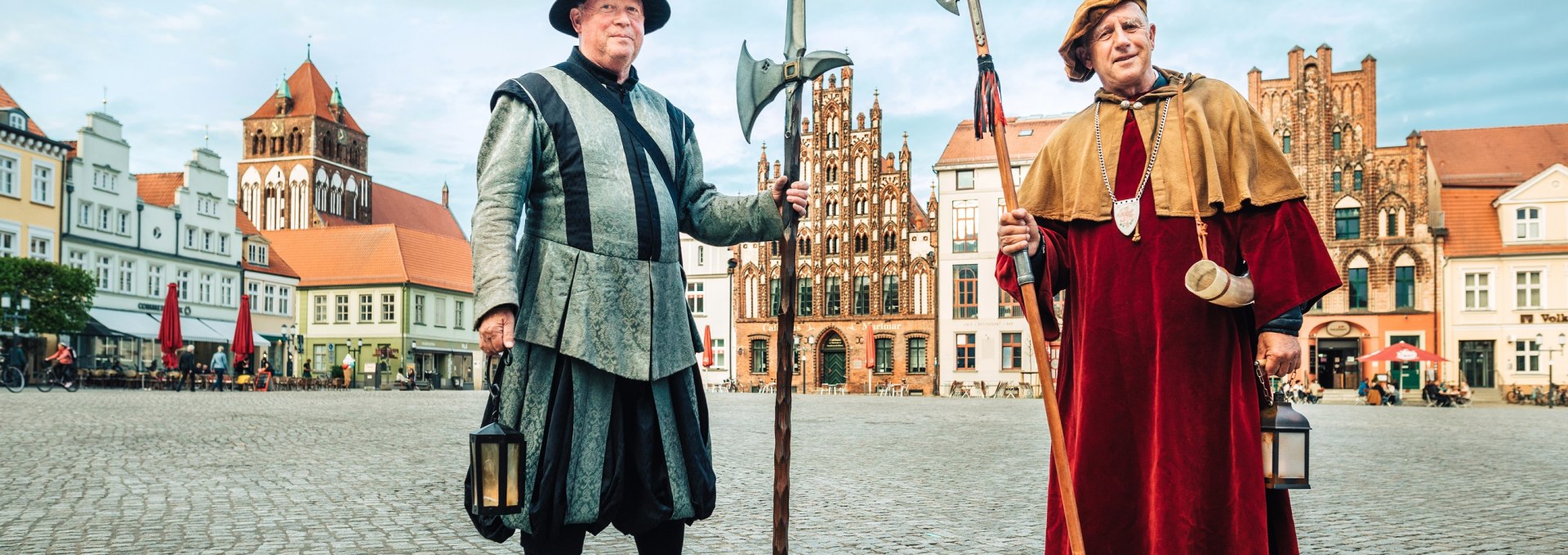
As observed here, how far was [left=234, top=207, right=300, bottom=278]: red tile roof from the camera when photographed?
51.4m

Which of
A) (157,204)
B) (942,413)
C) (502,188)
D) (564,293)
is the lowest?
(942,413)

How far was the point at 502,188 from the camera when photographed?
2.91m

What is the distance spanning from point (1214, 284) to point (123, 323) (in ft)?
148

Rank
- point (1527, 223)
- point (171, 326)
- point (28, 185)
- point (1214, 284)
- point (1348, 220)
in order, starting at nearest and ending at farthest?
point (1214, 284) < point (171, 326) < point (28, 185) < point (1527, 223) < point (1348, 220)

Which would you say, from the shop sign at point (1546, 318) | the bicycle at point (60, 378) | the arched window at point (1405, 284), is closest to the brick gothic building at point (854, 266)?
the arched window at point (1405, 284)

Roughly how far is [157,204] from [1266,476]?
49.9 meters

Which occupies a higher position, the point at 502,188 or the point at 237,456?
the point at 502,188

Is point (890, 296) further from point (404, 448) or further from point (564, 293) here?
point (564, 293)

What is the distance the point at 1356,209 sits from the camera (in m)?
43.5

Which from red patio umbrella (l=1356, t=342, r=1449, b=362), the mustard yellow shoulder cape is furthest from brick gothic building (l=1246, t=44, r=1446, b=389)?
the mustard yellow shoulder cape

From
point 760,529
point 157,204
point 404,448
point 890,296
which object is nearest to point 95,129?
point 157,204

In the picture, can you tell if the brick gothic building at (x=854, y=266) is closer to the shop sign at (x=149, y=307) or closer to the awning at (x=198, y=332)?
the awning at (x=198, y=332)

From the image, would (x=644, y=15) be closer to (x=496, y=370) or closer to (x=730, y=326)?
(x=496, y=370)

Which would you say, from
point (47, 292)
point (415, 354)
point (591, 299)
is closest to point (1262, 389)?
point (591, 299)
